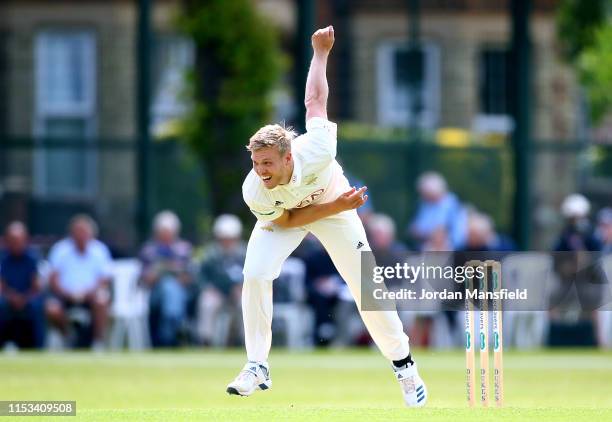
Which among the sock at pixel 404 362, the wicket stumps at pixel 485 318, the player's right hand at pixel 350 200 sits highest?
the player's right hand at pixel 350 200

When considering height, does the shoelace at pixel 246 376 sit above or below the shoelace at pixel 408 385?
above

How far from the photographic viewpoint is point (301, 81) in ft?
61.2

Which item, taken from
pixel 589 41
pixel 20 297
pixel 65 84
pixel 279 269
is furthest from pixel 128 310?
pixel 279 269

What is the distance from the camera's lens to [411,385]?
897 centimetres

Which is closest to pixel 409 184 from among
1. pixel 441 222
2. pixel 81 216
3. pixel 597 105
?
pixel 441 222

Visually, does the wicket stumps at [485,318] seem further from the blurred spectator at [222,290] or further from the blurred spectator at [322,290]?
the blurred spectator at [222,290]

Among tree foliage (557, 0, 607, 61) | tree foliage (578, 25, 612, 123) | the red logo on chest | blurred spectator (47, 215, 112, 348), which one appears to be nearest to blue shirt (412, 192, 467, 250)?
tree foliage (578, 25, 612, 123)

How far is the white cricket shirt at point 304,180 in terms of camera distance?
338 inches

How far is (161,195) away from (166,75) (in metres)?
1.77

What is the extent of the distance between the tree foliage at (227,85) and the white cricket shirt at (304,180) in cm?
1005

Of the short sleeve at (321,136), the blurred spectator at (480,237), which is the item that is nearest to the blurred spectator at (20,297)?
the blurred spectator at (480,237)

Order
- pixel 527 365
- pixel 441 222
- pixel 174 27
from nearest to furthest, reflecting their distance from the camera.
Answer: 1. pixel 527 365
2. pixel 441 222
3. pixel 174 27

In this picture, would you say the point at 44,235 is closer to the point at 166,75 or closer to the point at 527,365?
the point at 166,75

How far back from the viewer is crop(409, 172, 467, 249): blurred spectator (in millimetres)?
17750
